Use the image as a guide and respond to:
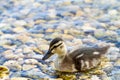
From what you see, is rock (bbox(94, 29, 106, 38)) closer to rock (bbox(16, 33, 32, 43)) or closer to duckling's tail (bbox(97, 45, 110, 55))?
duckling's tail (bbox(97, 45, 110, 55))

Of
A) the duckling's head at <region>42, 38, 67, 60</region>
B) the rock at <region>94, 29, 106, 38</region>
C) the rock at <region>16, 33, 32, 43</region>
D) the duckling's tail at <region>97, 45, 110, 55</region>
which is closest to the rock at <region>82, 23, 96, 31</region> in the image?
the rock at <region>94, 29, 106, 38</region>

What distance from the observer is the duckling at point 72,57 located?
4.58 metres

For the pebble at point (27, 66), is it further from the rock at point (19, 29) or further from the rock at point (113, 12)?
the rock at point (113, 12)

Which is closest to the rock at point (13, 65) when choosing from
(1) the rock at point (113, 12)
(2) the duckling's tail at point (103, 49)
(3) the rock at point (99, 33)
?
(2) the duckling's tail at point (103, 49)

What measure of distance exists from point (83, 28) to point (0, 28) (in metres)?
1.14

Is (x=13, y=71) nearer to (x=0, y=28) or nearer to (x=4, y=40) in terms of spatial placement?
(x=4, y=40)

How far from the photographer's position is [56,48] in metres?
4.60

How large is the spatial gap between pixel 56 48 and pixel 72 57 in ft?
0.65

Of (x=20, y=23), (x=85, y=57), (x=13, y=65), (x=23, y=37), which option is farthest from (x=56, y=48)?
(x=20, y=23)

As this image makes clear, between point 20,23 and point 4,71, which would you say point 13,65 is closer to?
point 4,71

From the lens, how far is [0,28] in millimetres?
5879

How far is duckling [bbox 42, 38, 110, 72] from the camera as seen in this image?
458 centimetres

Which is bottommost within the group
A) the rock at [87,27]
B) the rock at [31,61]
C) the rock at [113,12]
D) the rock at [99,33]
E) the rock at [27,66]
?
the rock at [27,66]

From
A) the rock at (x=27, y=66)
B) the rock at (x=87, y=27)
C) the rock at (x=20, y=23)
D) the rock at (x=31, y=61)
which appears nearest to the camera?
the rock at (x=27, y=66)
